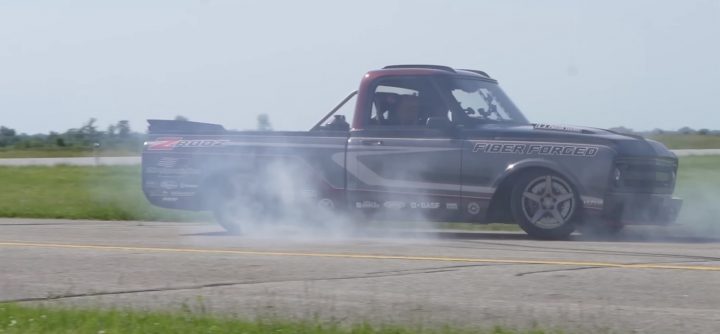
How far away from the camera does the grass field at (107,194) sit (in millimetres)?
16247

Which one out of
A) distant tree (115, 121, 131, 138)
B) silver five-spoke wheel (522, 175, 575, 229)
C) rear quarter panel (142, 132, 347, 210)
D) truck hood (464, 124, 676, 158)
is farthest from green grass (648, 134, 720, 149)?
rear quarter panel (142, 132, 347, 210)

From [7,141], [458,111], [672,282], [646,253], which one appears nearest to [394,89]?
[458,111]

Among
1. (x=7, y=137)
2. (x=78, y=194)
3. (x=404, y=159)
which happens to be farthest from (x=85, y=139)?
(x=404, y=159)

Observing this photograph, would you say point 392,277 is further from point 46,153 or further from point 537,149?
point 46,153

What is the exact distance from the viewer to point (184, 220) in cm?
1731

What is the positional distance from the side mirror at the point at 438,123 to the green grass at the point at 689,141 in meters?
24.5

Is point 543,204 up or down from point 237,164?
down

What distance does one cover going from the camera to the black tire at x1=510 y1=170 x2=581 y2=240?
12.6 metres

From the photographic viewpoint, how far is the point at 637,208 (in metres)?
12.5

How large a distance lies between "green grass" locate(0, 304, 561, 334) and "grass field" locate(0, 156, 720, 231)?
25.4 feet

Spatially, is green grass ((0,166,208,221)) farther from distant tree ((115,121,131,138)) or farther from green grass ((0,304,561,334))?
green grass ((0,304,561,334))

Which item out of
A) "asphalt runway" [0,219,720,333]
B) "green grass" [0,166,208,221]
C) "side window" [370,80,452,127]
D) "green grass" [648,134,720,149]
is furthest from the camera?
"green grass" [648,134,720,149]

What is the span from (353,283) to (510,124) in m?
4.62

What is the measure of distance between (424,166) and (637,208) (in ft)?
7.68
